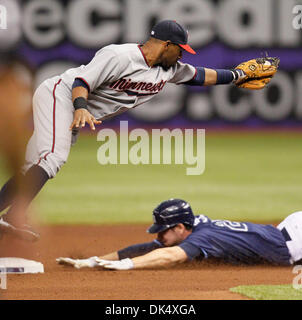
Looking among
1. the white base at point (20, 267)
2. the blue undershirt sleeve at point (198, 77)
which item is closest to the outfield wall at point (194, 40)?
the blue undershirt sleeve at point (198, 77)

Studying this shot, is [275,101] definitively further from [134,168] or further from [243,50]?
[134,168]

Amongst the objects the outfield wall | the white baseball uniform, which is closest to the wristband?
the white baseball uniform

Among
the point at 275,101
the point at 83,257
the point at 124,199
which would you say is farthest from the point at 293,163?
the point at 83,257

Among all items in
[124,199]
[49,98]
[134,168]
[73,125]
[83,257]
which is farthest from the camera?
[134,168]

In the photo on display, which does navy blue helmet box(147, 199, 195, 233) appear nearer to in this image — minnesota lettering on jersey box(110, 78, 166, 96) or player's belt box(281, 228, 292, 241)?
player's belt box(281, 228, 292, 241)
